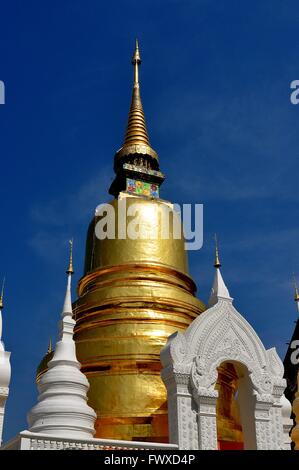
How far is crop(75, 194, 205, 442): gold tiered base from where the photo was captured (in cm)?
1166

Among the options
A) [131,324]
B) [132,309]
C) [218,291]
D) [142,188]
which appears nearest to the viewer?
[218,291]

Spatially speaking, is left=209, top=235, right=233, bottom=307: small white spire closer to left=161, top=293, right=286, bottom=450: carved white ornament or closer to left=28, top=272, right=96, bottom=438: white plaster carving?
left=161, top=293, right=286, bottom=450: carved white ornament

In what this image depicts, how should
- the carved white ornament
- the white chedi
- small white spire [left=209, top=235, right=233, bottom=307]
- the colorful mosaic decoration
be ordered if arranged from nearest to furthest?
the white chedi < the carved white ornament < small white spire [left=209, top=235, right=233, bottom=307] < the colorful mosaic decoration

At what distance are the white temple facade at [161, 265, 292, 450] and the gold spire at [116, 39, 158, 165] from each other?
7106 mm

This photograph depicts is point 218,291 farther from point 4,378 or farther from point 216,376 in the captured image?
point 4,378

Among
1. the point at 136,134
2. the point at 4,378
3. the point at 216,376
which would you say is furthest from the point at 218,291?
the point at 136,134

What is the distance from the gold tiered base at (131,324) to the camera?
1166 centimetres

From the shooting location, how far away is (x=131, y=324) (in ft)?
42.8

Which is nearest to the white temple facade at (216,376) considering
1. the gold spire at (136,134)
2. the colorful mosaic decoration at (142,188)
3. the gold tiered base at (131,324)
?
the gold tiered base at (131,324)

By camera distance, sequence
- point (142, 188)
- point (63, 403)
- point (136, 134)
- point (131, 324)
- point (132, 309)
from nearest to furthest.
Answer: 1. point (63, 403)
2. point (131, 324)
3. point (132, 309)
4. point (142, 188)
5. point (136, 134)

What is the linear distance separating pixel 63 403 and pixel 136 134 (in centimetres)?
1016

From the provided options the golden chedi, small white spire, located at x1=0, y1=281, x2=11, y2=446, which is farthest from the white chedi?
the golden chedi

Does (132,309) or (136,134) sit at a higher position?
(136,134)
